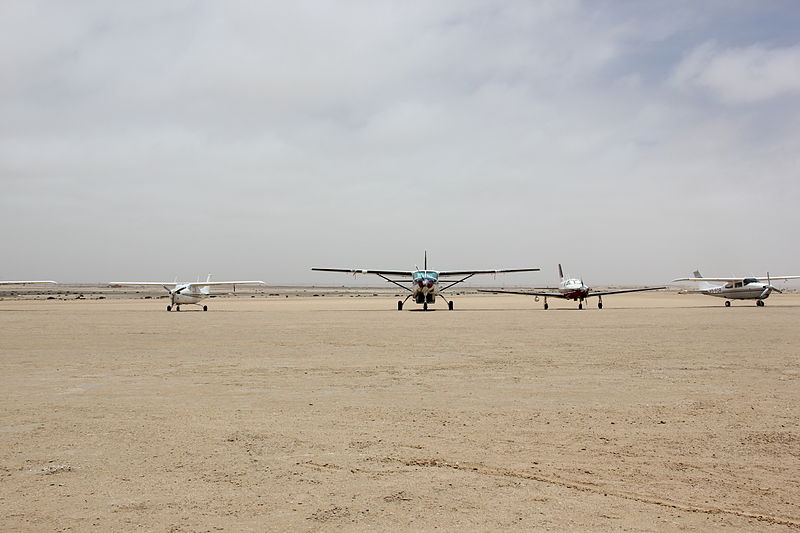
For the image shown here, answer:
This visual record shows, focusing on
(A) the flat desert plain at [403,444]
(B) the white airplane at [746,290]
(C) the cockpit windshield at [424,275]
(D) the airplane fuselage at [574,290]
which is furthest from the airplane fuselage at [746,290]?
(A) the flat desert plain at [403,444]

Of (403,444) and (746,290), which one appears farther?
(746,290)

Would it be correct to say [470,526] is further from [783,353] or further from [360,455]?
[783,353]

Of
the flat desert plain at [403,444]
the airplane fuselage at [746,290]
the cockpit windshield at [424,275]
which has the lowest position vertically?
the flat desert plain at [403,444]

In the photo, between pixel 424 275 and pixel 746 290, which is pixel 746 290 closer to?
pixel 746 290

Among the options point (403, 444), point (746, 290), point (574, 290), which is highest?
point (574, 290)

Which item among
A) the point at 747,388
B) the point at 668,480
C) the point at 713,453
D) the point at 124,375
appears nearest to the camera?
the point at 668,480

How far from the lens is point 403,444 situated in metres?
5.72

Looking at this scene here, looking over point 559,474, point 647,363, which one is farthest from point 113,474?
point 647,363

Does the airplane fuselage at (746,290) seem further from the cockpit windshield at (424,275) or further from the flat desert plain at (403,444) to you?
the flat desert plain at (403,444)

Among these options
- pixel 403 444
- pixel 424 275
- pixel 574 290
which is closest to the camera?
pixel 403 444

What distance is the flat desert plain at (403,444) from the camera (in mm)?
4031

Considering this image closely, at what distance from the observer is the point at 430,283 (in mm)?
36469

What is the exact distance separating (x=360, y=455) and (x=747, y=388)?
651cm

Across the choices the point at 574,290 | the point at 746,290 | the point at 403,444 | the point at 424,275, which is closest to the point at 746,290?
the point at 746,290
